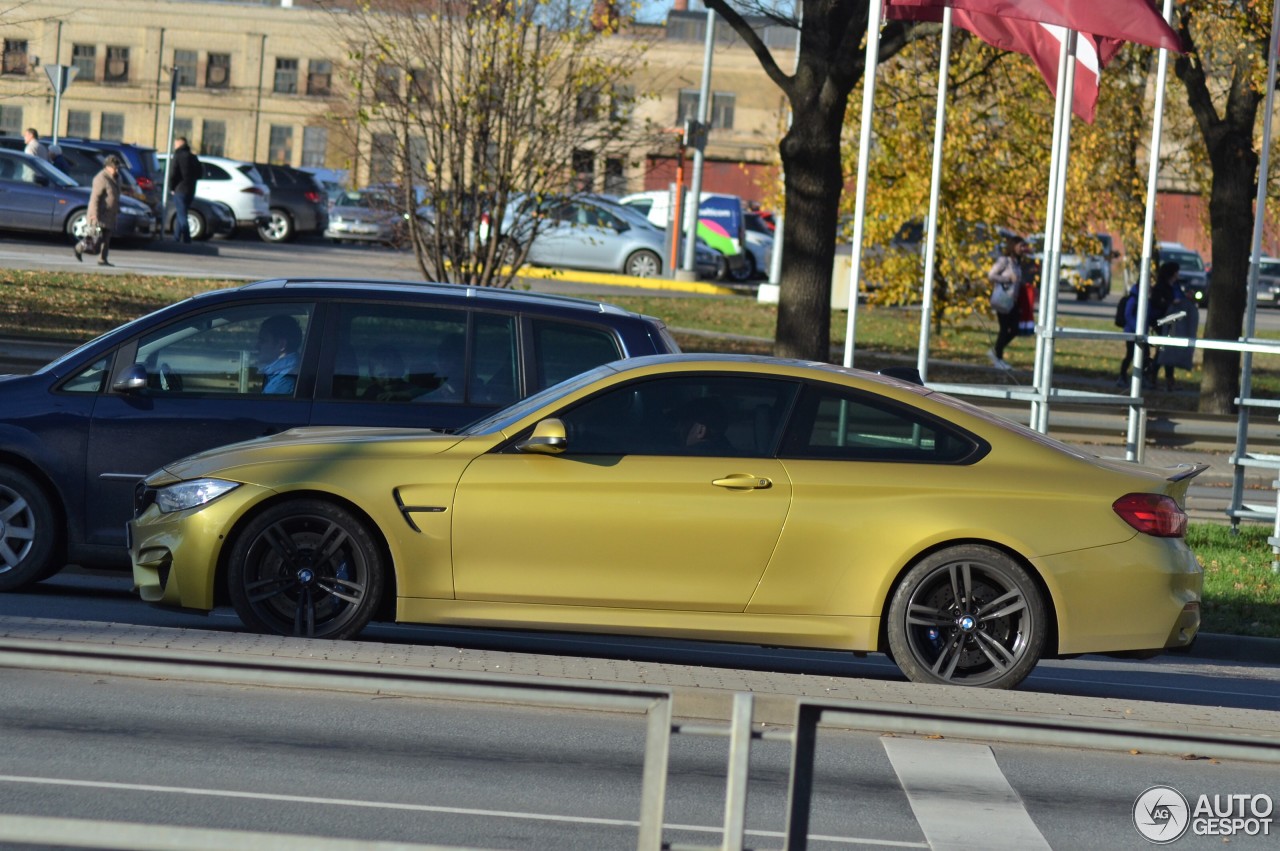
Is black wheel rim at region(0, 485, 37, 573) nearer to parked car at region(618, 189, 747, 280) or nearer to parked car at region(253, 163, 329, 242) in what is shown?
parked car at region(253, 163, 329, 242)

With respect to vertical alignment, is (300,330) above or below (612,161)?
below

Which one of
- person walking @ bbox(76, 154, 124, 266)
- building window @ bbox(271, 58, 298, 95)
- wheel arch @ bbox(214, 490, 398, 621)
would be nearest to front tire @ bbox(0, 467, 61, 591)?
wheel arch @ bbox(214, 490, 398, 621)

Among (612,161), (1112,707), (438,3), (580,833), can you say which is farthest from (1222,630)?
(438,3)

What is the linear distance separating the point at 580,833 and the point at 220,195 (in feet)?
103

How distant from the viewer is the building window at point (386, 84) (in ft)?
58.5

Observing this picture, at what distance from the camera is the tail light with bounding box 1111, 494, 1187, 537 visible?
7211mm

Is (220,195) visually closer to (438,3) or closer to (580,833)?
(438,3)

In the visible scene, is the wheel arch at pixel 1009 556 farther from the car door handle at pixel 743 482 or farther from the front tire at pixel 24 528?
the front tire at pixel 24 528

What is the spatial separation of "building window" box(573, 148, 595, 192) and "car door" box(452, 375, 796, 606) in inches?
458

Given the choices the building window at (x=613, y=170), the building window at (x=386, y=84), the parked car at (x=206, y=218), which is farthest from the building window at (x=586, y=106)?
the parked car at (x=206, y=218)

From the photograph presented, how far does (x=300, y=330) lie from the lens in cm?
868

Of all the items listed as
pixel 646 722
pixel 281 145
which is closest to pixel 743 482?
pixel 646 722

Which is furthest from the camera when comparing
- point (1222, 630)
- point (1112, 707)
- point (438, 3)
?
point (438, 3)

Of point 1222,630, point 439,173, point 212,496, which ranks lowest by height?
point 1222,630
